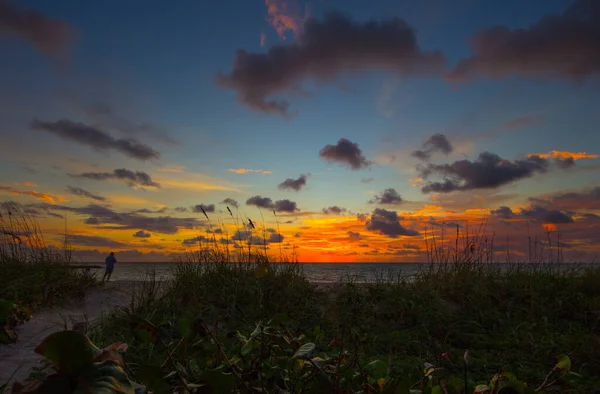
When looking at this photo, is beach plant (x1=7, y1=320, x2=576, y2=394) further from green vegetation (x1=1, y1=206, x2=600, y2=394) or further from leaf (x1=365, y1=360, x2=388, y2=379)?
green vegetation (x1=1, y1=206, x2=600, y2=394)

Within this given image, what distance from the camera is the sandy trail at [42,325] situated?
4766 millimetres

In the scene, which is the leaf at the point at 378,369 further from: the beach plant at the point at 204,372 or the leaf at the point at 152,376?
the leaf at the point at 152,376

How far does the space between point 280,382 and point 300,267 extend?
25.5ft

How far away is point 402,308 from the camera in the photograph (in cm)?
679

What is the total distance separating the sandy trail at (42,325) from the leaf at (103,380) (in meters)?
2.69

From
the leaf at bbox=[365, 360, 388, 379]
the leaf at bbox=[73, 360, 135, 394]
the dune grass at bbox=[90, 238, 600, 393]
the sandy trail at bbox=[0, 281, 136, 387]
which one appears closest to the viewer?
the leaf at bbox=[73, 360, 135, 394]

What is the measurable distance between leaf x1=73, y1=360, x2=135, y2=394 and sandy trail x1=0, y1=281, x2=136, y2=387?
2694 mm

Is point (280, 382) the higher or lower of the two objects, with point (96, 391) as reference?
lower

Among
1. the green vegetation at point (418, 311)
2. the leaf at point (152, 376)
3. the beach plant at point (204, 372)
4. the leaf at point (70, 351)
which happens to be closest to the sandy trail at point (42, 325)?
the green vegetation at point (418, 311)

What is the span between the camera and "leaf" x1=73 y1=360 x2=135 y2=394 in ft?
1.97

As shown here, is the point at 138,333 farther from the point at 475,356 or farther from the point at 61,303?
the point at 61,303

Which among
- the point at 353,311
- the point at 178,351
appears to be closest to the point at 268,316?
the point at 353,311

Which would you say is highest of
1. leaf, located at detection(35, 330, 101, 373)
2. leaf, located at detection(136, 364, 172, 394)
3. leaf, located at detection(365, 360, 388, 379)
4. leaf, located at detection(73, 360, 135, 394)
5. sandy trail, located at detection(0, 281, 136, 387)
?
leaf, located at detection(35, 330, 101, 373)

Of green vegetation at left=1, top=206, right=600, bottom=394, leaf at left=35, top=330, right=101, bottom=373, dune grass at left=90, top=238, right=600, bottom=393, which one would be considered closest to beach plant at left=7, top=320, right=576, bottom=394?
leaf at left=35, top=330, right=101, bottom=373
